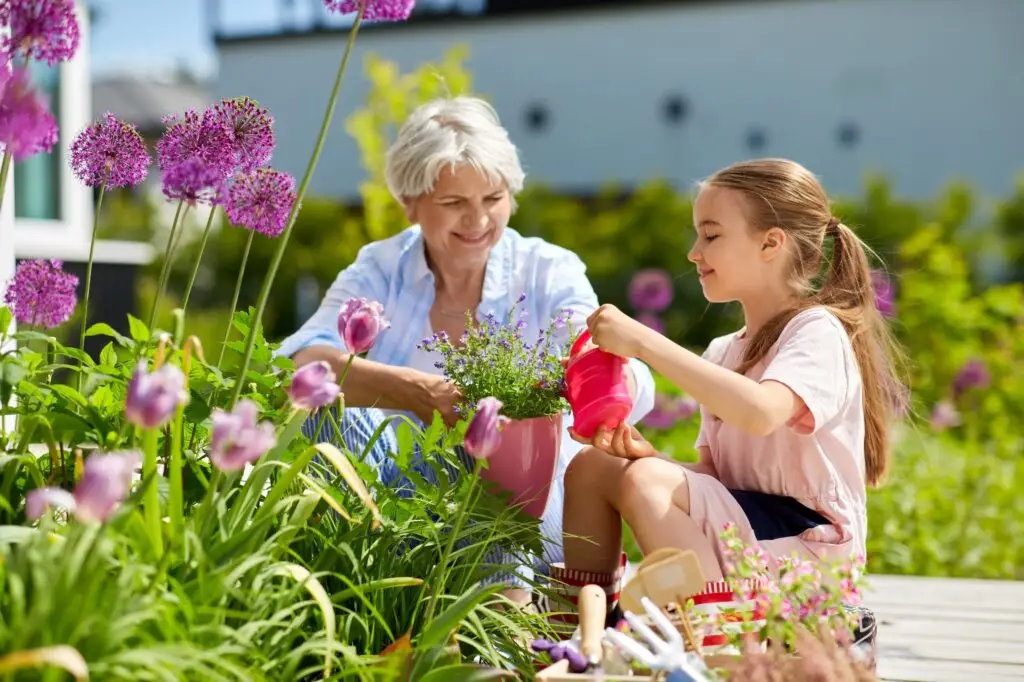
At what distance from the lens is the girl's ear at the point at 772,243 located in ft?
7.37

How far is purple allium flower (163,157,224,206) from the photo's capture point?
5.48ft

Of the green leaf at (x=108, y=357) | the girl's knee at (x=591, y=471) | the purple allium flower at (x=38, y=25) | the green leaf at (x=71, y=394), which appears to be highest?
the purple allium flower at (x=38, y=25)

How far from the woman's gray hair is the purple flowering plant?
0.63 metres

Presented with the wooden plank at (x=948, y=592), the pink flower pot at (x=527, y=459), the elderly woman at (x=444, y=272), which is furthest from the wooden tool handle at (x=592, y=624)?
the wooden plank at (x=948, y=592)

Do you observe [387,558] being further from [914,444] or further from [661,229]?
[661,229]

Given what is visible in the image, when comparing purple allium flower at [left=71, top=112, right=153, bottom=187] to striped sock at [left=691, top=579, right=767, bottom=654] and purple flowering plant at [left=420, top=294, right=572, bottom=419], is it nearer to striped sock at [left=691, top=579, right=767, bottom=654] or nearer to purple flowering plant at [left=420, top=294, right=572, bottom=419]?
purple flowering plant at [left=420, top=294, right=572, bottom=419]

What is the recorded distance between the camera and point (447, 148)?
2.67 metres

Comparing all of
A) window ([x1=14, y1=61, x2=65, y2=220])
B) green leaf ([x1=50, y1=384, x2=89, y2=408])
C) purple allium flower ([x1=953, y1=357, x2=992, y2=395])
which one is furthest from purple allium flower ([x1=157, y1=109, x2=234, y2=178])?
purple allium flower ([x1=953, y1=357, x2=992, y2=395])

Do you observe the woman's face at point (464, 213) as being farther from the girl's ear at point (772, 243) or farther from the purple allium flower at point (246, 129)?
the purple allium flower at point (246, 129)

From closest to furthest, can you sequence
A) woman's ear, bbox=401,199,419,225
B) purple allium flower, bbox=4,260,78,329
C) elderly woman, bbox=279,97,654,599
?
purple allium flower, bbox=4,260,78,329 < elderly woman, bbox=279,97,654,599 < woman's ear, bbox=401,199,419,225

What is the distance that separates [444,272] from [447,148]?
0.37 metres

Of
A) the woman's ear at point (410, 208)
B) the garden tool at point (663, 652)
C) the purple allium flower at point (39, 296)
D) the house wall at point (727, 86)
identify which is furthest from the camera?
the house wall at point (727, 86)

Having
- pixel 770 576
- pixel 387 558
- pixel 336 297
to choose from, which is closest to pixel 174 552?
pixel 387 558

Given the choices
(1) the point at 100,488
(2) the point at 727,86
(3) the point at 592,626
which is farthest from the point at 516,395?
(2) the point at 727,86
